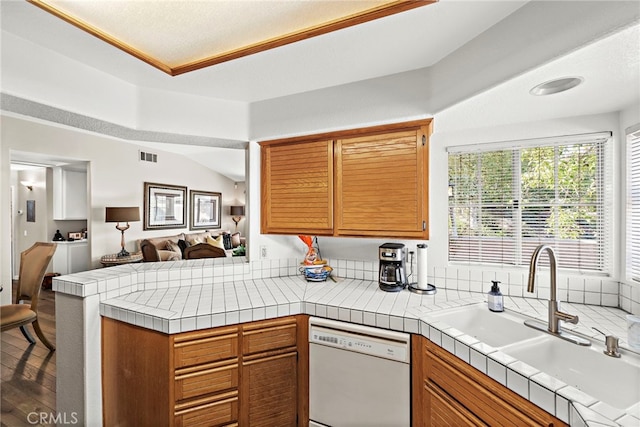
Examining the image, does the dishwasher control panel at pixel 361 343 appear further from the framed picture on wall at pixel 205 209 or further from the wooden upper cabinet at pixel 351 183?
the framed picture on wall at pixel 205 209

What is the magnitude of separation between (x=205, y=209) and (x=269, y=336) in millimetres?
5868

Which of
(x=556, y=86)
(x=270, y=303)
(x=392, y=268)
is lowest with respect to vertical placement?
(x=270, y=303)

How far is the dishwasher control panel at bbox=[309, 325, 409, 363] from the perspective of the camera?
1.51m

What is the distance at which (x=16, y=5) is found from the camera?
1270 millimetres

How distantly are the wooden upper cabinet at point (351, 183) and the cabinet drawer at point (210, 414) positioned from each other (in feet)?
3.70

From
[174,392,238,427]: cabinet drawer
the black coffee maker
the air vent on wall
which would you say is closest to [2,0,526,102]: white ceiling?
the black coffee maker

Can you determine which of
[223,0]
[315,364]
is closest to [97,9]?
[223,0]

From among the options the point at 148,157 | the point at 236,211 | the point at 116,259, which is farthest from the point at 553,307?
the point at 236,211

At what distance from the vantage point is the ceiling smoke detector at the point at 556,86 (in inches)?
50.1

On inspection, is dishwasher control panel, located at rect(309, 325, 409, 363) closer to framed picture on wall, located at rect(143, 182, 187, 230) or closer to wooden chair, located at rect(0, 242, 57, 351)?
wooden chair, located at rect(0, 242, 57, 351)

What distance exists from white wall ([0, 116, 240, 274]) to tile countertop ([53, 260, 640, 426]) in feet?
9.83

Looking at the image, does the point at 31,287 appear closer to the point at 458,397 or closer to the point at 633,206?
the point at 458,397

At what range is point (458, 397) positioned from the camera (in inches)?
49.4

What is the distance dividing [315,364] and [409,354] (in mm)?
551
